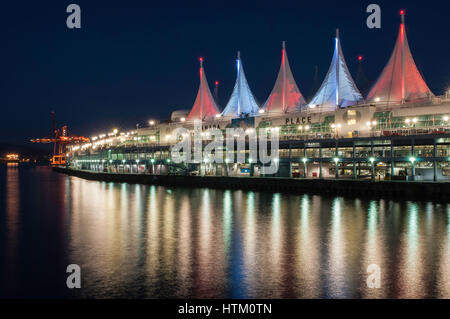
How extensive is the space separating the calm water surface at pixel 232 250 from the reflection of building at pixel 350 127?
27.6ft

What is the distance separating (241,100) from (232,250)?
46.8 m

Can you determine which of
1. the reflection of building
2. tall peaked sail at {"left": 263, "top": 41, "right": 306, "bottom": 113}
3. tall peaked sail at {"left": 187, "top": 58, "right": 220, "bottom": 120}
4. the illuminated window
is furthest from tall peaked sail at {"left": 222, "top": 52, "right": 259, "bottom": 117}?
the illuminated window

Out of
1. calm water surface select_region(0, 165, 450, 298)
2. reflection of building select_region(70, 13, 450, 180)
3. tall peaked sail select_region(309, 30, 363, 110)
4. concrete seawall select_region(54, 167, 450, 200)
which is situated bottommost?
calm water surface select_region(0, 165, 450, 298)

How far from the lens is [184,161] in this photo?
52.2m

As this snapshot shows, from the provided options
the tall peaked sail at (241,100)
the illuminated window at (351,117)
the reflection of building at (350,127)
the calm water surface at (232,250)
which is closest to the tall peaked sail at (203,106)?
the tall peaked sail at (241,100)

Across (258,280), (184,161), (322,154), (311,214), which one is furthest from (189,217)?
(184,161)

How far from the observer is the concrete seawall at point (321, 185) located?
28.6 meters

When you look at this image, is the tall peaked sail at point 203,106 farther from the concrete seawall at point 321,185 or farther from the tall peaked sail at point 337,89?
the tall peaked sail at point 337,89

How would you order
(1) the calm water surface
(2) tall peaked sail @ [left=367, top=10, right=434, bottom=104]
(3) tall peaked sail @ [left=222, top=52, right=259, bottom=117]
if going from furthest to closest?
(3) tall peaked sail @ [left=222, top=52, right=259, bottom=117] → (2) tall peaked sail @ [left=367, top=10, right=434, bottom=104] → (1) the calm water surface

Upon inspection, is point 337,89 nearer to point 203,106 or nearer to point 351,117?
point 351,117

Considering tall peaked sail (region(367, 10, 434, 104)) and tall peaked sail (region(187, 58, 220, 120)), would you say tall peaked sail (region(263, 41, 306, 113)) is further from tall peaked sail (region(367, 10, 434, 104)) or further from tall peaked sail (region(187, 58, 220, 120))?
tall peaked sail (region(367, 10, 434, 104))

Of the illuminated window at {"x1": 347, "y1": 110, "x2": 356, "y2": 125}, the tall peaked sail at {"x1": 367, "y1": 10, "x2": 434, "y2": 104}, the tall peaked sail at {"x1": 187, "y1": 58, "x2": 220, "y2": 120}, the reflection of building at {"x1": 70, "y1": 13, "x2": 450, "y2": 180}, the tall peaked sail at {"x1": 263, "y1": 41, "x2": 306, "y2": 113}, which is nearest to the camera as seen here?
the reflection of building at {"x1": 70, "y1": 13, "x2": 450, "y2": 180}

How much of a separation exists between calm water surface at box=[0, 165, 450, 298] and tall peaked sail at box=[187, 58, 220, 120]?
128ft

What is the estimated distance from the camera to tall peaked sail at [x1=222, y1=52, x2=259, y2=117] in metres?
59.8
